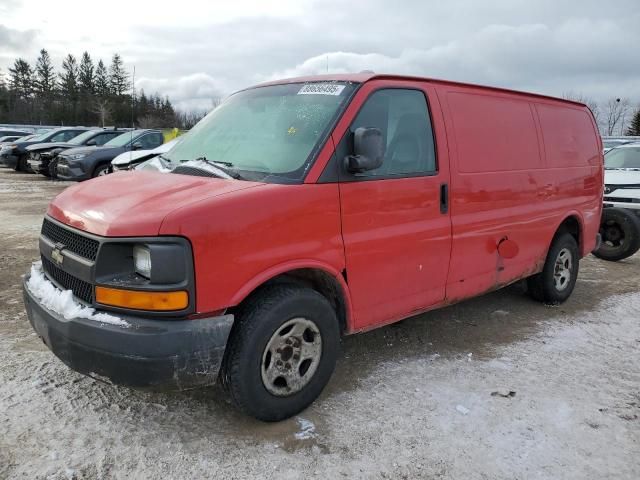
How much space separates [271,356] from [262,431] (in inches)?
17.1

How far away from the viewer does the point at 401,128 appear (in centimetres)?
365

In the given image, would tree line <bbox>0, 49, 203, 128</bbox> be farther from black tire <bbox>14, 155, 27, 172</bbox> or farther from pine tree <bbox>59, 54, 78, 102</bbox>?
black tire <bbox>14, 155, 27, 172</bbox>

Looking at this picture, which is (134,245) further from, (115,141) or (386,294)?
(115,141)

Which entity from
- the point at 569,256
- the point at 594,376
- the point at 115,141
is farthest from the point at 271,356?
the point at 115,141

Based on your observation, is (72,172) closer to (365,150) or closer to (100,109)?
(365,150)

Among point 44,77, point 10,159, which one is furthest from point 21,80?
point 10,159

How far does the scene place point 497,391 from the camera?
3.58 m

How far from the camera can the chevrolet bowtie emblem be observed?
2.98m

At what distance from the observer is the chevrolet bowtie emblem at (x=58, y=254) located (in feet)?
9.79

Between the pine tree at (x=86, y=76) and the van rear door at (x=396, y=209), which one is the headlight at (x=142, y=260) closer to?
the van rear door at (x=396, y=209)

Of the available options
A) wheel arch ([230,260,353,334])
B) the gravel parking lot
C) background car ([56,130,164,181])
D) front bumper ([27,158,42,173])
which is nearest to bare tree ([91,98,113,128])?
front bumper ([27,158,42,173])

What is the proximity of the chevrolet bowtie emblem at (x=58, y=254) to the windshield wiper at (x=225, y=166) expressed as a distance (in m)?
1.01

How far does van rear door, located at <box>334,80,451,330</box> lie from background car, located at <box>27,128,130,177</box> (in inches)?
592

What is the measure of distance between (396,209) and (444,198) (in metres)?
0.53
